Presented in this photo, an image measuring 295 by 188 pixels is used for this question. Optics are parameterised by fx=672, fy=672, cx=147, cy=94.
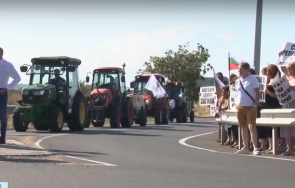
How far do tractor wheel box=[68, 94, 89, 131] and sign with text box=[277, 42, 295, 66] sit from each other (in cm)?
891

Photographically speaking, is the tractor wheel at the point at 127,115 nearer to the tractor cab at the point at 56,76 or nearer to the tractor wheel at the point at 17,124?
the tractor cab at the point at 56,76

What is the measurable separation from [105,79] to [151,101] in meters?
6.12

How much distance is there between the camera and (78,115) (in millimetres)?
23406

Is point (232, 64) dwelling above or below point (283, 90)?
above

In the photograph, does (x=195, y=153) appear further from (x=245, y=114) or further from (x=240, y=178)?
(x=240, y=178)

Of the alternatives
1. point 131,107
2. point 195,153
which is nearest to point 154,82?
point 131,107

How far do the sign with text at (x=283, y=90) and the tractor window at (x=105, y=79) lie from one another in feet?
49.4

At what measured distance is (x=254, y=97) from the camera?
13.6 metres

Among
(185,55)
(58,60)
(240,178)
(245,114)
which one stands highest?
(185,55)

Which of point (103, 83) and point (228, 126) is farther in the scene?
point (103, 83)

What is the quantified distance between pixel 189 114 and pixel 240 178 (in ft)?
102

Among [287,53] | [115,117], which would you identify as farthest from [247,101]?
[115,117]

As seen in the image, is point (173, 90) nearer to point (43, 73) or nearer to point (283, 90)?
point (43, 73)

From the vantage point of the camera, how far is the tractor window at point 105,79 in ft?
93.2
